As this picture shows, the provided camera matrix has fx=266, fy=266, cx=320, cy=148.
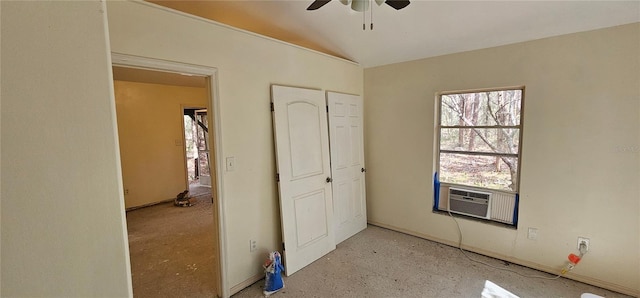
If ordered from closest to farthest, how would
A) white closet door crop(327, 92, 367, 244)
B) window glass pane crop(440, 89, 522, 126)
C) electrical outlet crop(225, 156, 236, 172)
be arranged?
electrical outlet crop(225, 156, 236, 172) → window glass pane crop(440, 89, 522, 126) → white closet door crop(327, 92, 367, 244)

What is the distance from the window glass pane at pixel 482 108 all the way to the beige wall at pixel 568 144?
139 millimetres

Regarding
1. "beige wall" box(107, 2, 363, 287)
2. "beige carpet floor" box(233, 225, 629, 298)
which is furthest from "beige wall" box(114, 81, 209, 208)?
"beige carpet floor" box(233, 225, 629, 298)

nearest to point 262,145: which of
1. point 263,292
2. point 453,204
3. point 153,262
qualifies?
point 263,292

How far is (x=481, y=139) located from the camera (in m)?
3.08

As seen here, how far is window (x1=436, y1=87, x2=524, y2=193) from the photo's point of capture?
2.86 m

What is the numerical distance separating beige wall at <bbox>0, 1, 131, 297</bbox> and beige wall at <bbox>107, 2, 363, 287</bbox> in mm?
1447

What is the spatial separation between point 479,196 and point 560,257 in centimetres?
87

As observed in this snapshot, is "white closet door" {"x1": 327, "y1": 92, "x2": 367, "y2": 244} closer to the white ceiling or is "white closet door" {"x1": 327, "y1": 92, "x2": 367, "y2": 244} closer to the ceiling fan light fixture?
the white ceiling

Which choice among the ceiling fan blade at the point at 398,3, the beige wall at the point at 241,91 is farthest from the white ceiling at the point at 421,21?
the ceiling fan blade at the point at 398,3

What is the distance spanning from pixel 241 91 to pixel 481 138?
2.69m

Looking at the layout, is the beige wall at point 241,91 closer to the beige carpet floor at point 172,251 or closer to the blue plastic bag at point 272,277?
the blue plastic bag at point 272,277

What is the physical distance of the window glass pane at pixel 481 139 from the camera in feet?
9.42

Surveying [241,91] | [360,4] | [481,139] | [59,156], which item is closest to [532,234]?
[481,139]

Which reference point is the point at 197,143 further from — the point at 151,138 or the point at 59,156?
the point at 59,156
